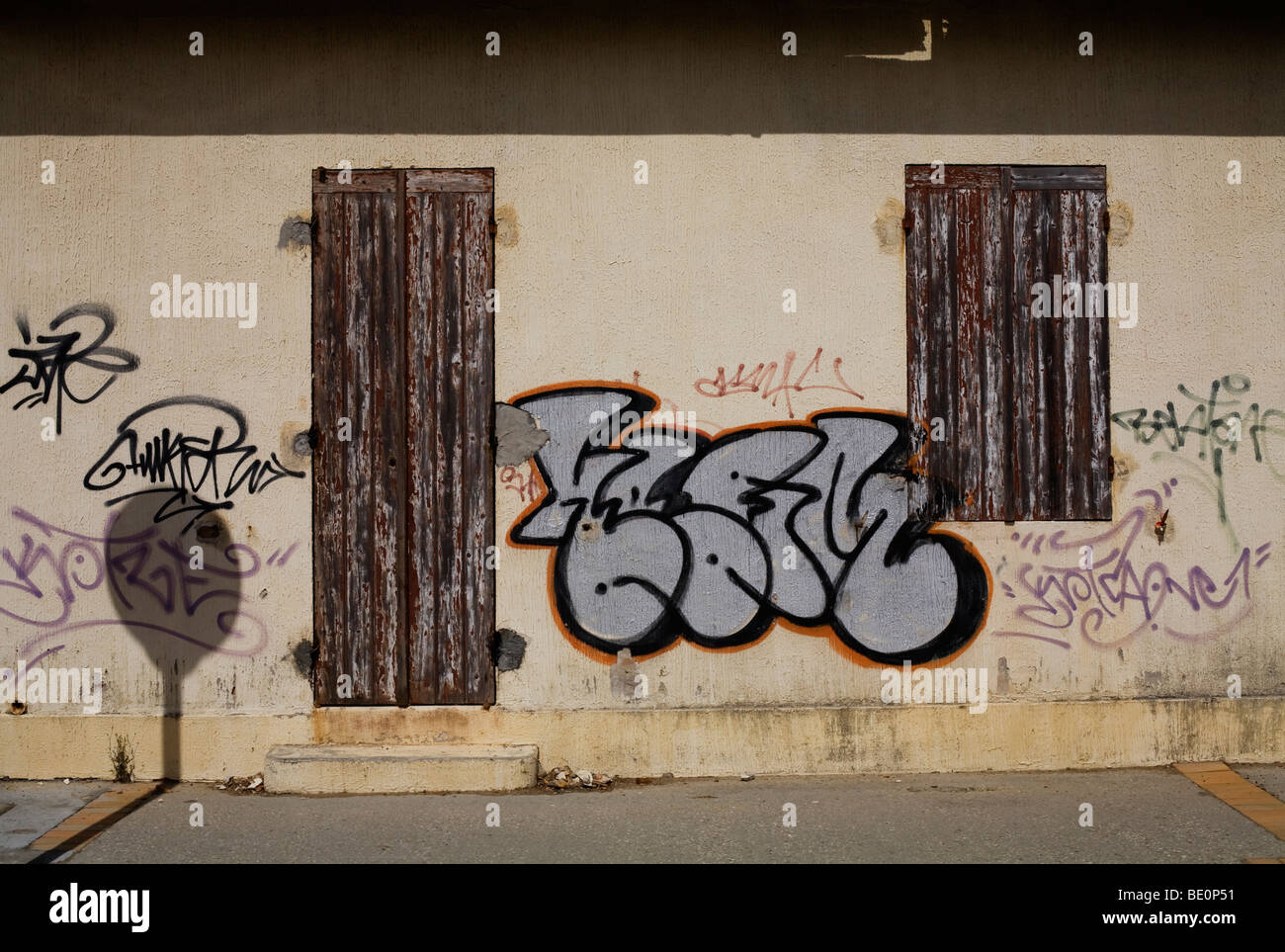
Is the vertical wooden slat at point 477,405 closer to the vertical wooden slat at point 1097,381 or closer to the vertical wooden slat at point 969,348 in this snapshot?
the vertical wooden slat at point 969,348

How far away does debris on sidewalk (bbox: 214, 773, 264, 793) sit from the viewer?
590cm

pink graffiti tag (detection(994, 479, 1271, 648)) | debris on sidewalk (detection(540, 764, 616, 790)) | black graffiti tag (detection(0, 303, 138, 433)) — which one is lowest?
debris on sidewalk (detection(540, 764, 616, 790))

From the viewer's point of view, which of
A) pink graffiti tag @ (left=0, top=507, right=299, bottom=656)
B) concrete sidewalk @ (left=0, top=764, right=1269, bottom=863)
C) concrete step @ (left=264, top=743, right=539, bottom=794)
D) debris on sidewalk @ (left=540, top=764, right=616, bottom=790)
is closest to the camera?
concrete sidewalk @ (left=0, top=764, right=1269, bottom=863)

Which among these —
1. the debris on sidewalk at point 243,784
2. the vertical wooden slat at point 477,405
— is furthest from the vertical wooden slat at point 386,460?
the debris on sidewalk at point 243,784

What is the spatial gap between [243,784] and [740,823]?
8.58ft

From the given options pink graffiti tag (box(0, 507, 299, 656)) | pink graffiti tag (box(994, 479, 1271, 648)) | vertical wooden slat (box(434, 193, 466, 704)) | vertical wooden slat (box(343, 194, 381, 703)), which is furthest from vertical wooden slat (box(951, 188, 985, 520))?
pink graffiti tag (box(0, 507, 299, 656))

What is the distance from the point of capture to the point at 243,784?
5.96 meters

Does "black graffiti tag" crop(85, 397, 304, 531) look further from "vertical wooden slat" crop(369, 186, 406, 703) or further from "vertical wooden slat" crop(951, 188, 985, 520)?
"vertical wooden slat" crop(951, 188, 985, 520)

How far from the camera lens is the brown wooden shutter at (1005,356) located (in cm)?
615

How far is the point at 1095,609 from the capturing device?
613 cm

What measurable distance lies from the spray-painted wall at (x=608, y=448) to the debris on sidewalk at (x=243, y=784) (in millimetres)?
353

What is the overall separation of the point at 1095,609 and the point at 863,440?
1.54 metres

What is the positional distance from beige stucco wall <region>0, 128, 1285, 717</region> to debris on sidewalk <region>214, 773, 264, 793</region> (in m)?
0.35

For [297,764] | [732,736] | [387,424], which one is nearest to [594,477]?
[387,424]
